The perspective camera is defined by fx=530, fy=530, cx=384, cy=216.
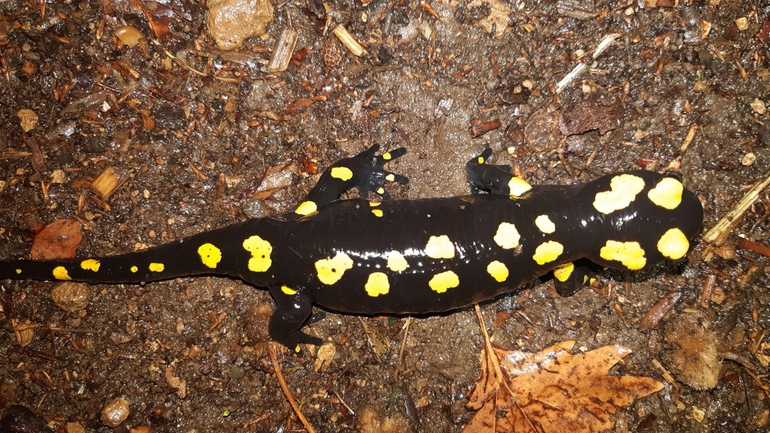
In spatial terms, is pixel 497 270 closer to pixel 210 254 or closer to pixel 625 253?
pixel 625 253

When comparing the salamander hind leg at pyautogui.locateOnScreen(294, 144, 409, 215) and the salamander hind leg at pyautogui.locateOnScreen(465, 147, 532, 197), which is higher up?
the salamander hind leg at pyautogui.locateOnScreen(465, 147, 532, 197)

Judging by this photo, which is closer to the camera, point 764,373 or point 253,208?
point 764,373

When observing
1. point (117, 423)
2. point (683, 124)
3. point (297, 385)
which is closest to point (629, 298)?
point (683, 124)

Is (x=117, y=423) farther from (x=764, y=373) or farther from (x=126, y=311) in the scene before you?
(x=764, y=373)

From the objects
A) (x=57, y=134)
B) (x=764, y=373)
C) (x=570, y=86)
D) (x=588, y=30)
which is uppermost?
(x=588, y=30)

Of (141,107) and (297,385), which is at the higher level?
(141,107)

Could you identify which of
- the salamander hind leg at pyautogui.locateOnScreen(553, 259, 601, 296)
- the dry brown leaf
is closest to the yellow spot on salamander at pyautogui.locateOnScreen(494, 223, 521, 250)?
the salamander hind leg at pyautogui.locateOnScreen(553, 259, 601, 296)

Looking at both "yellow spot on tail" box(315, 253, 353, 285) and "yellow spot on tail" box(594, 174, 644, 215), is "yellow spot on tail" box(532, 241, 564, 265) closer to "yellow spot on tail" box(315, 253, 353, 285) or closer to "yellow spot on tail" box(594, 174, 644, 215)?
"yellow spot on tail" box(594, 174, 644, 215)

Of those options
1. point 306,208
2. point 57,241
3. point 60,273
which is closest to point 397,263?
point 306,208
